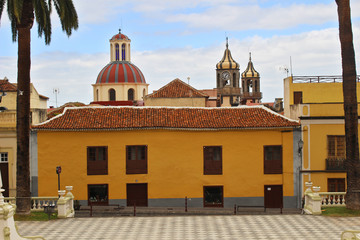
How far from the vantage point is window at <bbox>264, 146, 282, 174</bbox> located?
32219 millimetres

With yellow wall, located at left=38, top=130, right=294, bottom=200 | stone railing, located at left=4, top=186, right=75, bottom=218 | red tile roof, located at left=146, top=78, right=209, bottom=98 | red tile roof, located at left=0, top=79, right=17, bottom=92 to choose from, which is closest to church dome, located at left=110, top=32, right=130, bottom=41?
red tile roof, located at left=146, top=78, right=209, bottom=98

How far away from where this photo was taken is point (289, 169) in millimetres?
32219

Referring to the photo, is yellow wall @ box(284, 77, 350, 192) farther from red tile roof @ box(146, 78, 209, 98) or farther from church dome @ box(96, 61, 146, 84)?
church dome @ box(96, 61, 146, 84)

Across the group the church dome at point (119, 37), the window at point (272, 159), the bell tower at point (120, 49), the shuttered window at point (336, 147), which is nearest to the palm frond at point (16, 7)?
the window at point (272, 159)

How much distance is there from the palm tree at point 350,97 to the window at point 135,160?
12432 mm

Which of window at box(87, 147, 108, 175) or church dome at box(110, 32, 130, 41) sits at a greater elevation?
church dome at box(110, 32, 130, 41)

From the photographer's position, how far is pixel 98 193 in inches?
1258

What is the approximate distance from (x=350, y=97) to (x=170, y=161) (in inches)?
473

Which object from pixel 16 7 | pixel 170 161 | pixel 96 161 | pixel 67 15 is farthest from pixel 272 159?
pixel 16 7

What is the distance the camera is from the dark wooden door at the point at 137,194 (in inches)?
1259

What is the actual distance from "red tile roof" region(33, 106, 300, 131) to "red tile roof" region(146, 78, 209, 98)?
1036cm

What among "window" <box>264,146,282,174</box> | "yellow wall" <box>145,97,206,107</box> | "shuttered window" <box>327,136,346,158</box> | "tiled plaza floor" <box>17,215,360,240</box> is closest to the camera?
"tiled plaza floor" <box>17,215,360,240</box>

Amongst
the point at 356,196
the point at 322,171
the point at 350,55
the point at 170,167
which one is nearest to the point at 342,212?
the point at 356,196

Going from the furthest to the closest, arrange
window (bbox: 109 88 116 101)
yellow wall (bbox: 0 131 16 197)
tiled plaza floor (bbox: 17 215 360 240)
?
window (bbox: 109 88 116 101) → yellow wall (bbox: 0 131 16 197) → tiled plaza floor (bbox: 17 215 360 240)
